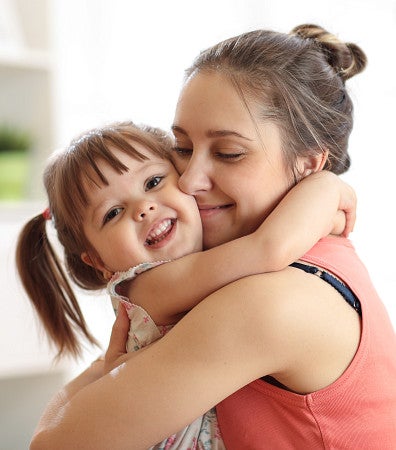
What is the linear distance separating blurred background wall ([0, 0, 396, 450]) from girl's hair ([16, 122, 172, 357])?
108cm

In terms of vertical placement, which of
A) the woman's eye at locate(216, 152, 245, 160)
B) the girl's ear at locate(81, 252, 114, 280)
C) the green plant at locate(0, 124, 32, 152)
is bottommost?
the green plant at locate(0, 124, 32, 152)

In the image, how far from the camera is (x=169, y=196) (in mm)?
1300

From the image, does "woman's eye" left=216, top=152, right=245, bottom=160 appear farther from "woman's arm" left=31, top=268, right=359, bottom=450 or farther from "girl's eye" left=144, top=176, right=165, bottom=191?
"woman's arm" left=31, top=268, right=359, bottom=450

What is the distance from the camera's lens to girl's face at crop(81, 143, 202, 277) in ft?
4.21

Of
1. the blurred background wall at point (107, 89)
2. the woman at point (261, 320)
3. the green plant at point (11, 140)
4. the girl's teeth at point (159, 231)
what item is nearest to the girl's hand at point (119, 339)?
the woman at point (261, 320)

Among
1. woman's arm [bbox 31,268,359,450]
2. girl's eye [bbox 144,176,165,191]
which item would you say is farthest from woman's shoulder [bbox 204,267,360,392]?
girl's eye [bbox 144,176,165,191]

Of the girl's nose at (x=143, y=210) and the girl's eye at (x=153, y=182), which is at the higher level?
the girl's eye at (x=153, y=182)

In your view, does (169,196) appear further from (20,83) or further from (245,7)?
(245,7)

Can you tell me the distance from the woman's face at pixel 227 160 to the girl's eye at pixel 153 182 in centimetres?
5

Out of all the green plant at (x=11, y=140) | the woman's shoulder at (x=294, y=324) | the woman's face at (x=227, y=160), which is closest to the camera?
the woman's shoulder at (x=294, y=324)

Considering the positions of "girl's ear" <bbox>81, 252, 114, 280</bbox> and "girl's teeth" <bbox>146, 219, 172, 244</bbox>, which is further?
"girl's ear" <bbox>81, 252, 114, 280</bbox>

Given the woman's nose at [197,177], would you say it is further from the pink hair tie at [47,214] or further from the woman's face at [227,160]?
the pink hair tie at [47,214]

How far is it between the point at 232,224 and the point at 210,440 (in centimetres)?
39

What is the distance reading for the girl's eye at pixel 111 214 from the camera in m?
1.33
